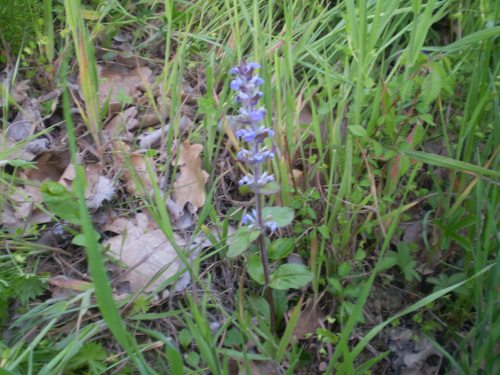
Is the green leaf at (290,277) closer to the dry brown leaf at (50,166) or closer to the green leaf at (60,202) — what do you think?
the green leaf at (60,202)

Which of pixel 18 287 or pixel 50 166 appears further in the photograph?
pixel 50 166

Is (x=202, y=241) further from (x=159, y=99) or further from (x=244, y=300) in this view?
(x=159, y=99)

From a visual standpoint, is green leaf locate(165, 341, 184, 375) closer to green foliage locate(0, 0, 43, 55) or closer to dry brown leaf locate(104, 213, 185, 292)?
dry brown leaf locate(104, 213, 185, 292)

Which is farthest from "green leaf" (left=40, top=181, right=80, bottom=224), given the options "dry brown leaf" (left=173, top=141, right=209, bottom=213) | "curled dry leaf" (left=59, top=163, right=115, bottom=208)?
"dry brown leaf" (left=173, top=141, right=209, bottom=213)

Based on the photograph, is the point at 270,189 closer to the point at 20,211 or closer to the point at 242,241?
the point at 242,241

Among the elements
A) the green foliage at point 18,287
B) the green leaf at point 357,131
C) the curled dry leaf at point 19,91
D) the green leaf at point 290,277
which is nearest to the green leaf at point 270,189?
the green leaf at point 290,277

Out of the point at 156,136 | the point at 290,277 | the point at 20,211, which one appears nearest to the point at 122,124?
the point at 156,136
